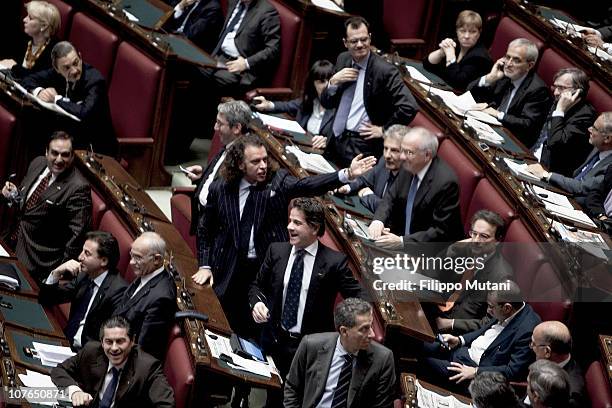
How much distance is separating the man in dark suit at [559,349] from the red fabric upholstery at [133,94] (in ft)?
7.12

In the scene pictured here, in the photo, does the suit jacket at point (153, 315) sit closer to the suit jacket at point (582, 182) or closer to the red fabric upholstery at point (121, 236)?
the red fabric upholstery at point (121, 236)

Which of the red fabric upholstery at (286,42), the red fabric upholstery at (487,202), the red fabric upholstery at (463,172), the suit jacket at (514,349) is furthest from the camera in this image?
the red fabric upholstery at (286,42)

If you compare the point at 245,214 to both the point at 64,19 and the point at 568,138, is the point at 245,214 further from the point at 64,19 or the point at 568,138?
the point at 64,19

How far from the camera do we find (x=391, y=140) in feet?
13.0

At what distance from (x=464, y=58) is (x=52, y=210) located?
1.93 meters

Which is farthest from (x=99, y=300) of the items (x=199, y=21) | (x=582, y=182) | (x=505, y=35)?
(x=505, y=35)

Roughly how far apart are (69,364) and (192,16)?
2.49 meters

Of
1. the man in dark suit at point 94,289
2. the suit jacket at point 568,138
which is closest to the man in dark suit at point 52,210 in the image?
the man in dark suit at point 94,289

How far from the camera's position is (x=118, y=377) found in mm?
3359

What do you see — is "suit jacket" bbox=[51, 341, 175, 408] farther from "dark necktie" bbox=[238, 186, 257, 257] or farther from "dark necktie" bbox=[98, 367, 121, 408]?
"dark necktie" bbox=[238, 186, 257, 257]

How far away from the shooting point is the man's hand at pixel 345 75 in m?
4.49

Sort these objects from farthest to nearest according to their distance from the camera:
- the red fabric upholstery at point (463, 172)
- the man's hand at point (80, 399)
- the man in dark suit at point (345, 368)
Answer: the red fabric upholstery at point (463, 172) < the man's hand at point (80, 399) < the man in dark suit at point (345, 368)

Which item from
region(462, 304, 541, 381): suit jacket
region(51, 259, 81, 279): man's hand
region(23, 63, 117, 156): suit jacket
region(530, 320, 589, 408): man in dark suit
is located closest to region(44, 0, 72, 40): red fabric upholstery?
region(23, 63, 117, 156): suit jacket

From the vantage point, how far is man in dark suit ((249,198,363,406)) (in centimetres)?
356
